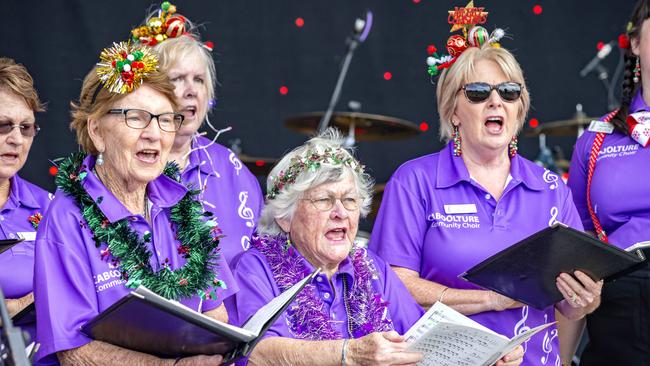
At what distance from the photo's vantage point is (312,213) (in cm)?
291

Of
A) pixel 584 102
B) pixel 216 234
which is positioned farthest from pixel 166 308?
pixel 584 102

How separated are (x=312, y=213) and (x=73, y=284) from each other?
86 cm

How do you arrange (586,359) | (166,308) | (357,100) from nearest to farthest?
(166,308), (586,359), (357,100)

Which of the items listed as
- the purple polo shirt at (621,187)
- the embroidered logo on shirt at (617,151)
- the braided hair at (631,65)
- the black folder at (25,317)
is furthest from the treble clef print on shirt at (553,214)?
the black folder at (25,317)

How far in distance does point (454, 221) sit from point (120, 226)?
4.19 ft

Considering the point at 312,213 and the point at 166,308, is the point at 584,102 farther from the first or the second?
the point at 166,308

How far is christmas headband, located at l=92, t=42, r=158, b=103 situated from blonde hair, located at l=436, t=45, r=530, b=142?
1276 mm

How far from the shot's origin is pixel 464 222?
320 cm

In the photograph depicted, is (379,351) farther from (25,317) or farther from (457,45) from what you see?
(457,45)

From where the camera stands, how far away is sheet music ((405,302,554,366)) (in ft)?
8.39

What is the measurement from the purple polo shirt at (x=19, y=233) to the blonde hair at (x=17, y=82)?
1.10 feet

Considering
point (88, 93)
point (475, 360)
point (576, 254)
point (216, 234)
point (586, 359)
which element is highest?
point (88, 93)

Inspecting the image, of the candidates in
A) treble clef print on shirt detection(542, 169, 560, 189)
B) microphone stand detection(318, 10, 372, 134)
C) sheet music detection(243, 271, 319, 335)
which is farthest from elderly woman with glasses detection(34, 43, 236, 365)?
microphone stand detection(318, 10, 372, 134)

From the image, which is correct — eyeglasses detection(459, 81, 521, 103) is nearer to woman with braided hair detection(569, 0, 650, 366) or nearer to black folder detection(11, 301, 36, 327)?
woman with braided hair detection(569, 0, 650, 366)
